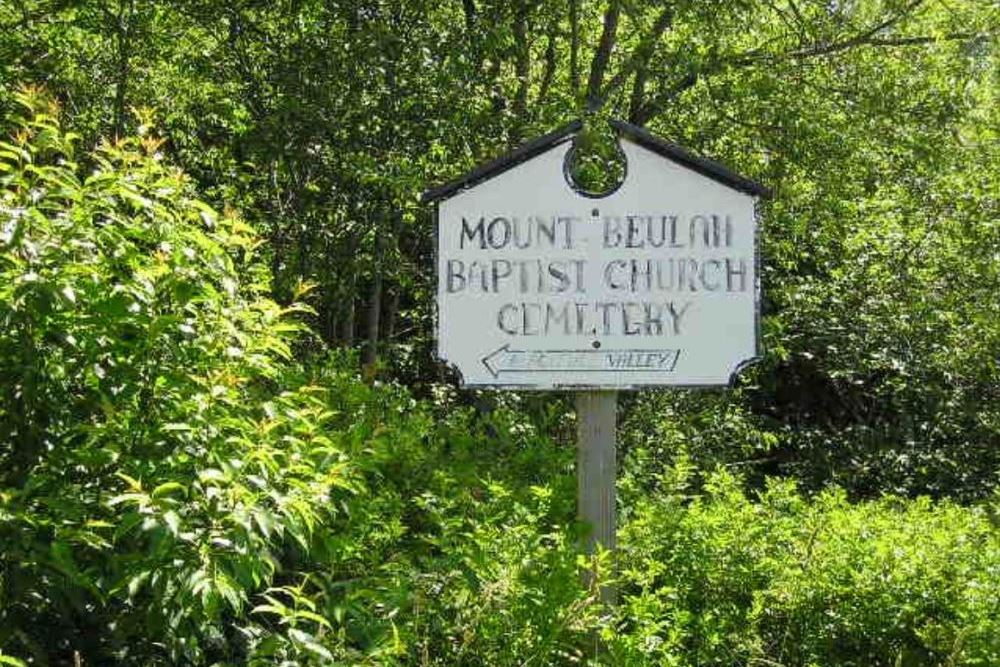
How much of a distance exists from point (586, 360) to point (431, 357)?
3.25 m

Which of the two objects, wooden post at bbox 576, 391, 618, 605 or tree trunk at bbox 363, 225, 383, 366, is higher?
tree trunk at bbox 363, 225, 383, 366

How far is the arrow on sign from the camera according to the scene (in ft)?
14.1

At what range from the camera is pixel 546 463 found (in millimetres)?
4746

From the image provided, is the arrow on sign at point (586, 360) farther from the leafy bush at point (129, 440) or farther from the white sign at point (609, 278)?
the leafy bush at point (129, 440)

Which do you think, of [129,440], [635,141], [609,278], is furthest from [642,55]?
[129,440]

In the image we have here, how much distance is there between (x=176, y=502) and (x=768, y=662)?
1706 mm

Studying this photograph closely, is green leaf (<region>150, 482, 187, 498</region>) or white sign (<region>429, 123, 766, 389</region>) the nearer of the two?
green leaf (<region>150, 482, 187, 498</region>)

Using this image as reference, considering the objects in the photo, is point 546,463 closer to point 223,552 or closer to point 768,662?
point 768,662

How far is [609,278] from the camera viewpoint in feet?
14.2

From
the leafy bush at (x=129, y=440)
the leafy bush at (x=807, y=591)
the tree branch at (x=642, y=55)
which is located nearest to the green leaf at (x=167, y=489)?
the leafy bush at (x=129, y=440)

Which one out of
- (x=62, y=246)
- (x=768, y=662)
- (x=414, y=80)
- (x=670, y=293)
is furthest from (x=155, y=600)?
(x=414, y=80)

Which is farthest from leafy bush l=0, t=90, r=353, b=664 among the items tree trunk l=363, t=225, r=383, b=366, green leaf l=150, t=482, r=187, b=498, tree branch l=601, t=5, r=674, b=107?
tree branch l=601, t=5, r=674, b=107

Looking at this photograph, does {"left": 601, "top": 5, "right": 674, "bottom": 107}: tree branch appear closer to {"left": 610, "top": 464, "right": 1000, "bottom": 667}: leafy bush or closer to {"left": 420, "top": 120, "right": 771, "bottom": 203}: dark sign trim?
{"left": 420, "top": 120, "right": 771, "bottom": 203}: dark sign trim

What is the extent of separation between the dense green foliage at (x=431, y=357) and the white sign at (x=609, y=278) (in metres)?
0.39
